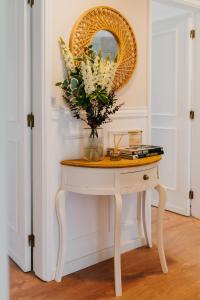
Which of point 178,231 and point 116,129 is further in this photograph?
point 178,231

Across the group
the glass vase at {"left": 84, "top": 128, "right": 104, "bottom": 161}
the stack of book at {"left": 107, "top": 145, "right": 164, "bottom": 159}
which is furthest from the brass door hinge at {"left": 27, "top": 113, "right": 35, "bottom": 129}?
the stack of book at {"left": 107, "top": 145, "right": 164, "bottom": 159}

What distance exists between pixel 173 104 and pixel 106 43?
1.52 meters

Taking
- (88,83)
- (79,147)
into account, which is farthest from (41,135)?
(88,83)

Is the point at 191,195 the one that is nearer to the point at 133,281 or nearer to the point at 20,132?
the point at 133,281

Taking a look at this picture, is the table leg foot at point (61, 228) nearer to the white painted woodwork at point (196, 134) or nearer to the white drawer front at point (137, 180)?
the white drawer front at point (137, 180)

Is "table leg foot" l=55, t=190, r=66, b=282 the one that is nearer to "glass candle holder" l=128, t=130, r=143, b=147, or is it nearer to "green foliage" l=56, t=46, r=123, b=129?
"green foliage" l=56, t=46, r=123, b=129

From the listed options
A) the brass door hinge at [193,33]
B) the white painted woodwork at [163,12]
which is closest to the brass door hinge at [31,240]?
the brass door hinge at [193,33]

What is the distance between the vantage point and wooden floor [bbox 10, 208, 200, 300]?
7.34 feet

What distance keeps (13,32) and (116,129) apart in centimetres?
103

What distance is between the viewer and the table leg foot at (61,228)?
2.36 metres

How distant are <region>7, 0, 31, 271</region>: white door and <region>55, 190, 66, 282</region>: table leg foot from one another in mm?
246

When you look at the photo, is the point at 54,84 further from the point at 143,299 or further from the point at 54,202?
the point at 143,299

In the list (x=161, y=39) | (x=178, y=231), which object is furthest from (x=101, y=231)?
(x=161, y=39)

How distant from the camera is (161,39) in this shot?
13.1ft
